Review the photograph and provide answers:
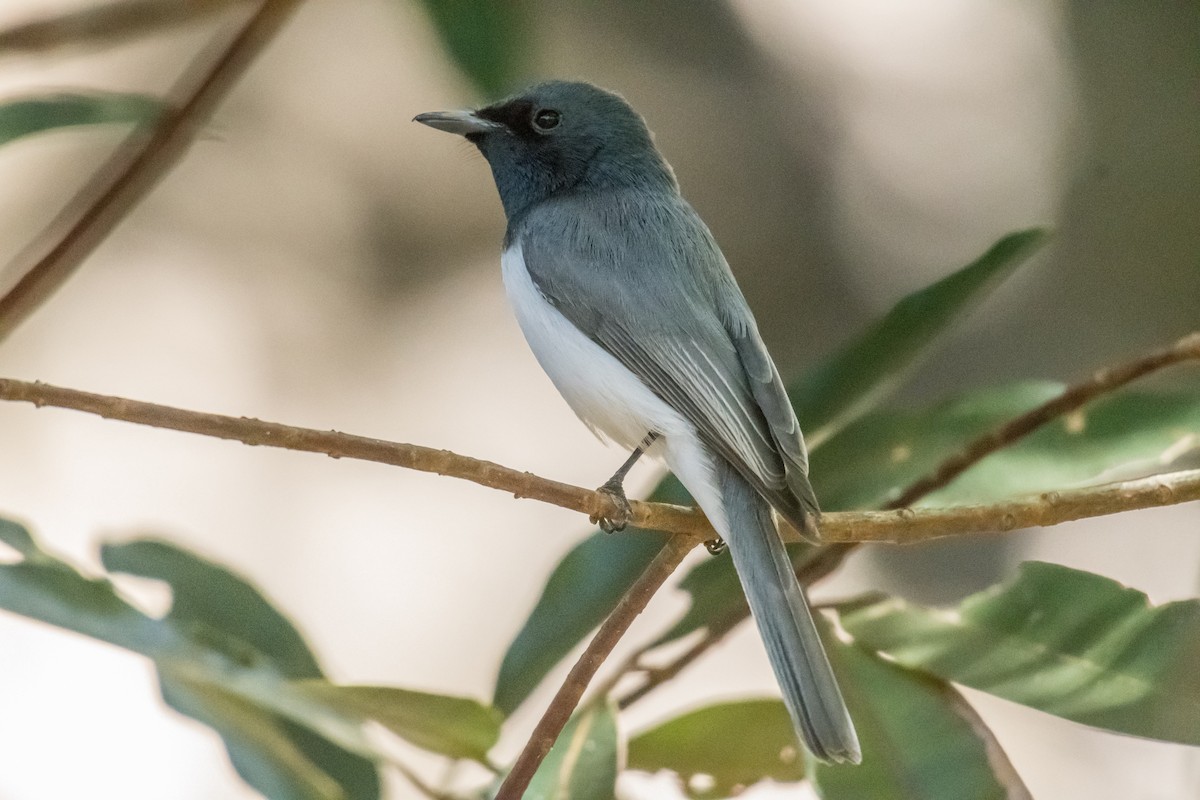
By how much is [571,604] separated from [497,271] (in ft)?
6.78

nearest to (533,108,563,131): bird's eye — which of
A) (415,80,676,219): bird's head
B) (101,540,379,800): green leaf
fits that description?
(415,80,676,219): bird's head

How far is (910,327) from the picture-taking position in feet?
6.00

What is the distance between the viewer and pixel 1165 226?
11.3ft

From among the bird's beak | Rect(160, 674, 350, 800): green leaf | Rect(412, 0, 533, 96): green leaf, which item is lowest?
Rect(160, 674, 350, 800): green leaf

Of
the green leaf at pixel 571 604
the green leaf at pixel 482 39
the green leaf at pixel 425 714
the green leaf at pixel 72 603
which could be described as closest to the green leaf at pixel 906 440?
the green leaf at pixel 571 604

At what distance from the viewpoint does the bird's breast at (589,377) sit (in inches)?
72.3

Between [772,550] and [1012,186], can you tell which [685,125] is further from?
[772,550]

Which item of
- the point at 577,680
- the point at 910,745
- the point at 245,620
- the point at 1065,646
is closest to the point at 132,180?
the point at 245,620

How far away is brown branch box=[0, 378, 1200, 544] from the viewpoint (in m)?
1.19

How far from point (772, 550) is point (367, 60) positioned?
9.02 feet

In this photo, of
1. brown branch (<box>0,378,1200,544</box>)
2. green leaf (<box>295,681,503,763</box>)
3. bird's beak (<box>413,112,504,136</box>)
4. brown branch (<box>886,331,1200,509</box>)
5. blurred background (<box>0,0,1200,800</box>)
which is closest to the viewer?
brown branch (<box>0,378,1200,544</box>)

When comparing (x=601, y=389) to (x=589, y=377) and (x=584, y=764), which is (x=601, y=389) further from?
(x=584, y=764)

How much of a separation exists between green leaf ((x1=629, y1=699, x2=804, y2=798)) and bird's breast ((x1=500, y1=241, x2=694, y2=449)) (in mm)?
413

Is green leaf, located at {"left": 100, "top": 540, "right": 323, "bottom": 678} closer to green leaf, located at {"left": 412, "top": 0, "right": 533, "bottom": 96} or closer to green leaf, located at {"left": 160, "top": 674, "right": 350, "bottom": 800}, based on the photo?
green leaf, located at {"left": 160, "top": 674, "right": 350, "bottom": 800}
